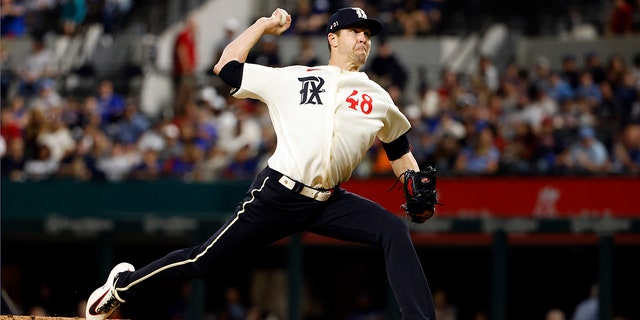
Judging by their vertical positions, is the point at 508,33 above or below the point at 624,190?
above

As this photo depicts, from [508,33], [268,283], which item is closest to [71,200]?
[268,283]

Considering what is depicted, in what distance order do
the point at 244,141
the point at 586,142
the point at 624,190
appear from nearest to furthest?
1. the point at 624,190
2. the point at 586,142
3. the point at 244,141

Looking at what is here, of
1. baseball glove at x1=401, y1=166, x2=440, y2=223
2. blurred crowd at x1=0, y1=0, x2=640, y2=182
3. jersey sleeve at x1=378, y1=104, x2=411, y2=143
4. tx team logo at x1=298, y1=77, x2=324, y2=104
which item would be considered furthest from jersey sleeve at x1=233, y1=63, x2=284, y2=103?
blurred crowd at x1=0, y1=0, x2=640, y2=182

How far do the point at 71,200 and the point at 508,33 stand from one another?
696 cm

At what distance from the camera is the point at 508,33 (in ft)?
60.8

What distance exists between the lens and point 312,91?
22.5 ft

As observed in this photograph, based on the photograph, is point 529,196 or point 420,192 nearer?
point 420,192

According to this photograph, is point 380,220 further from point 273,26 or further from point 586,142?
point 586,142

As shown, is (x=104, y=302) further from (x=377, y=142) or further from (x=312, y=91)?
(x=377, y=142)

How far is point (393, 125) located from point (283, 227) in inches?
31.4

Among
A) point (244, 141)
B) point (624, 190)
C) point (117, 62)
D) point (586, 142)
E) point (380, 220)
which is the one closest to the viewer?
point (380, 220)

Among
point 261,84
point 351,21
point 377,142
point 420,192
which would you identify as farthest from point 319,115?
point 377,142

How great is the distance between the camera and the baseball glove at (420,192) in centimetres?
689

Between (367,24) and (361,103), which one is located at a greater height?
(367,24)
